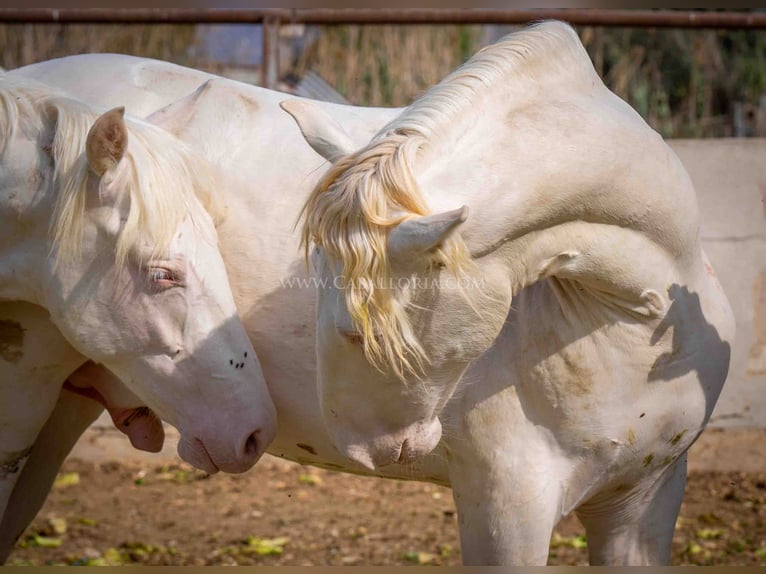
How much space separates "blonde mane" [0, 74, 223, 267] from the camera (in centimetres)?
240

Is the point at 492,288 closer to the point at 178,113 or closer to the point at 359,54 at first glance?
the point at 178,113

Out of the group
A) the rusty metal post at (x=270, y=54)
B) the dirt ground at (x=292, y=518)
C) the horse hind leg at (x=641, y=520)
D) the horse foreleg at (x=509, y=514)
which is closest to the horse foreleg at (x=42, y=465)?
the dirt ground at (x=292, y=518)

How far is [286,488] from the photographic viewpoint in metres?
5.14

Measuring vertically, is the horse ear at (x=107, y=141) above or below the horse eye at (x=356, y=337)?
above

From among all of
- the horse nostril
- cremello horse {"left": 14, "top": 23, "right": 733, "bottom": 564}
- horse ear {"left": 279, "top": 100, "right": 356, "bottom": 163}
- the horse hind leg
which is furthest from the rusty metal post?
the horse hind leg

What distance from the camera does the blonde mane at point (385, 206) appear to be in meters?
1.88

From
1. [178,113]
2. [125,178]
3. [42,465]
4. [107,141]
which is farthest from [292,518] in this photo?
[107,141]

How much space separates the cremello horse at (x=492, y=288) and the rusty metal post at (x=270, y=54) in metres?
2.41

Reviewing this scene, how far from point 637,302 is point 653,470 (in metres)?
0.53

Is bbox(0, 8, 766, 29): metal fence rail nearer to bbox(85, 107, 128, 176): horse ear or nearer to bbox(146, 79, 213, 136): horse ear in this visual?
bbox(146, 79, 213, 136): horse ear

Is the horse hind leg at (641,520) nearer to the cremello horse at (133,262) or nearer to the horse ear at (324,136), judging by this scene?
the cremello horse at (133,262)

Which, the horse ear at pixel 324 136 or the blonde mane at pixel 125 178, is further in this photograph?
the blonde mane at pixel 125 178

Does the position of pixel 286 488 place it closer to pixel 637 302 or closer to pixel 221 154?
pixel 221 154

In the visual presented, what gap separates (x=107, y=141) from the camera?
234 cm
